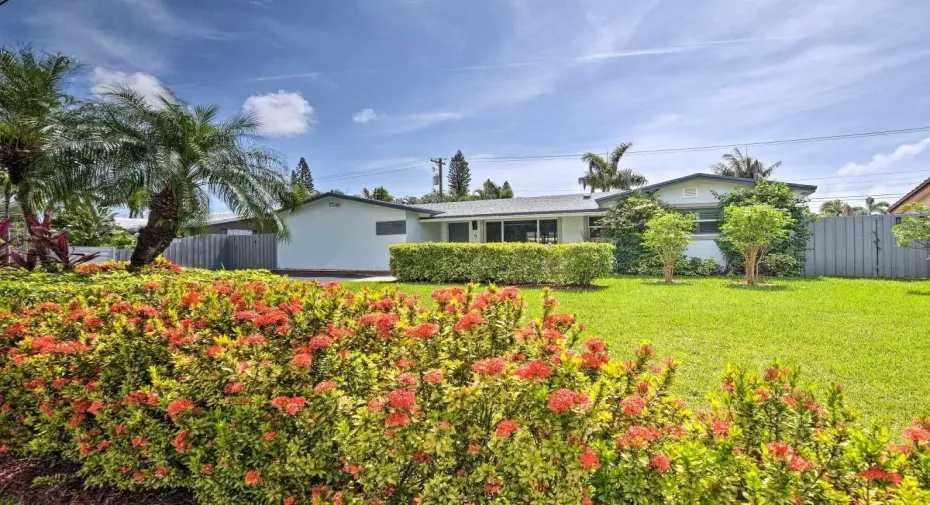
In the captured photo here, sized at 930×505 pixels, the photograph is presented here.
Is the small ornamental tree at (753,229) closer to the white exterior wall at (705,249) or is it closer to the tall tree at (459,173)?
the white exterior wall at (705,249)

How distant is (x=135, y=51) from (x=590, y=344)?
9.97 meters

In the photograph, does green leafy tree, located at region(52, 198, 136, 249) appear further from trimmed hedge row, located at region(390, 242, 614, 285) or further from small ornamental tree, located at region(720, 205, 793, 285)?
small ornamental tree, located at region(720, 205, 793, 285)

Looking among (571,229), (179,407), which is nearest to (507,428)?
(179,407)

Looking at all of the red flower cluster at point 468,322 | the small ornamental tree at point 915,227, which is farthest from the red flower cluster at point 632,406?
the small ornamental tree at point 915,227

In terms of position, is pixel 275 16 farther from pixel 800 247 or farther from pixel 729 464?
pixel 800 247

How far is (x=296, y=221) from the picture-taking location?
2034 centimetres

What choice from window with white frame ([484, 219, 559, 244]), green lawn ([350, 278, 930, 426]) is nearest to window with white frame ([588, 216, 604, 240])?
window with white frame ([484, 219, 559, 244])

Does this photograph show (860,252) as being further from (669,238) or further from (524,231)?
(524,231)

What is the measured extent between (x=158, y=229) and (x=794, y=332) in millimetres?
11327

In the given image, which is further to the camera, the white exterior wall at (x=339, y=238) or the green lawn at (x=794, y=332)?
the white exterior wall at (x=339, y=238)

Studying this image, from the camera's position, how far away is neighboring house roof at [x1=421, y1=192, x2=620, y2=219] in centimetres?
1809

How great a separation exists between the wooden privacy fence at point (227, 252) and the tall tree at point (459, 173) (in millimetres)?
31090

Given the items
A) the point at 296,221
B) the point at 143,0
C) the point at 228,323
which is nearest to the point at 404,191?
the point at 296,221

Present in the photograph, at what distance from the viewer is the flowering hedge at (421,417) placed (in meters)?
1.42
